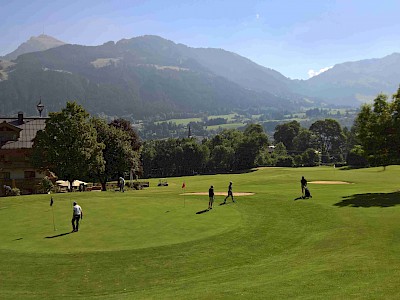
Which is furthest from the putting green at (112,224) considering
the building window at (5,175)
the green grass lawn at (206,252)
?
the building window at (5,175)

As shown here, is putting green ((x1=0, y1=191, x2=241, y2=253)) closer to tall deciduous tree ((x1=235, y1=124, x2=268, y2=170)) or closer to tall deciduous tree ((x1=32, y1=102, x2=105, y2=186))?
tall deciduous tree ((x1=32, y1=102, x2=105, y2=186))

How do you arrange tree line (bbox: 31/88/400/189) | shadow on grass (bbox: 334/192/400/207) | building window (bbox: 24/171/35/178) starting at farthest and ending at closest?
building window (bbox: 24/171/35/178)
tree line (bbox: 31/88/400/189)
shadow on grass (bbox: 334/192/400/207)

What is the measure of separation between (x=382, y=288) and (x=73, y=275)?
15.9m

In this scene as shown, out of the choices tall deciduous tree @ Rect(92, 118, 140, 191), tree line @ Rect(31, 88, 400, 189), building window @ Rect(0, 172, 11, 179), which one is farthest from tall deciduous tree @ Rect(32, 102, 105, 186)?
building window @ Rect(0, 172, 11, 179)

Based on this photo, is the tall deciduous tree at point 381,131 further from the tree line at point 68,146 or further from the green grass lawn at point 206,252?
the tree line at point 68,146

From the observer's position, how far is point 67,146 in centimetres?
6278

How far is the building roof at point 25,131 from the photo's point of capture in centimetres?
7738

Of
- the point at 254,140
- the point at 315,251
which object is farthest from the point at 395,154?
the point at 254,140

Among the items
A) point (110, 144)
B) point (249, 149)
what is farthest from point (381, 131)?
point (249, 149)

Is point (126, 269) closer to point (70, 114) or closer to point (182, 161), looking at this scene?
→ point (70, 114)

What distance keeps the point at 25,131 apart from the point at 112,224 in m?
54.7

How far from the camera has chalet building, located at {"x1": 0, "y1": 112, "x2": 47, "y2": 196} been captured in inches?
2913

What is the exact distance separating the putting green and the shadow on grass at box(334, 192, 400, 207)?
11602mm

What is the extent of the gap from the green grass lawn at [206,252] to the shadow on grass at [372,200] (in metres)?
0.19
